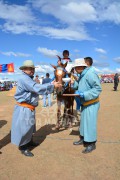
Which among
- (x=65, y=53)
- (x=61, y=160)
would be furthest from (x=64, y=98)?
(x=61, y=160)

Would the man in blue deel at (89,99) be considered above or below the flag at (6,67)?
below

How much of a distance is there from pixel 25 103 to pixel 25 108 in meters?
0.10

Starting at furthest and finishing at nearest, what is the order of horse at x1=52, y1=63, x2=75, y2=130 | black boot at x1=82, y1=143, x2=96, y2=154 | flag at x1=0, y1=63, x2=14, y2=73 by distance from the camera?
flag at x1=0, y1=63, x2=14, y2=73 → horse at x1=52, y1=63, x2=75, y2=130 → black boot at x1=82, y1=143, x2=96, y2=154

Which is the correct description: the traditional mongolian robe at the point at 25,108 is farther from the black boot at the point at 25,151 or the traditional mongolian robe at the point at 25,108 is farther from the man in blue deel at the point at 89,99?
the man in blue deel at the point at 89,99

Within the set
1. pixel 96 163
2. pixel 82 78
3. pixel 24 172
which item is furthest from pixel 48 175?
pixel 82 78

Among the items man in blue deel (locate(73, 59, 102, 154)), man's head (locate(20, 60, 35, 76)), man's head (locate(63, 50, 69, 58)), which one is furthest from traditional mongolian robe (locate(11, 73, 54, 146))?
man's head (locate(63, 50, 69, 58))

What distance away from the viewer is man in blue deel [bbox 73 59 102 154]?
15.9 feet

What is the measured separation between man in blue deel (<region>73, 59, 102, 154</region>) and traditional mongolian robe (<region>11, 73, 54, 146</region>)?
70cm

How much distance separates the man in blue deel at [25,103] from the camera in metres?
4.66

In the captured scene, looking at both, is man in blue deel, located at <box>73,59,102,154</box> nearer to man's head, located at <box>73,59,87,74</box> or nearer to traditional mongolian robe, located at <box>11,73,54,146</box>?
man's head, located at <box>73,59,87,74</box>

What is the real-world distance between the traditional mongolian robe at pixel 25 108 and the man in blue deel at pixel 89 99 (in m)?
0.70

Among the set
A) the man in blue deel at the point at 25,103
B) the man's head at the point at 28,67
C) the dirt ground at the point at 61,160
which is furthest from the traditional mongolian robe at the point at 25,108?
the dirt ground at the point at 61,160

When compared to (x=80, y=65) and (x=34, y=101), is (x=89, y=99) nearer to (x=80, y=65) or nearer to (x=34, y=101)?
(x=80, y=65)

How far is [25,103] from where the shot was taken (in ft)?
15.9
